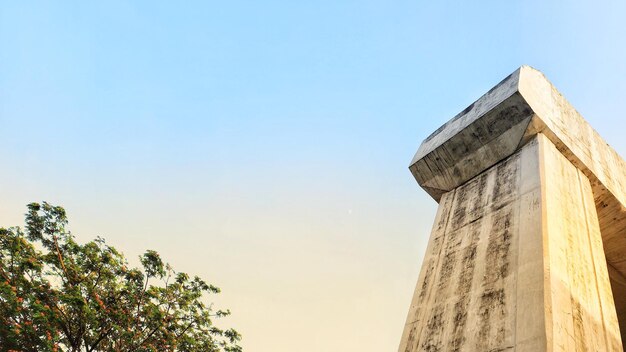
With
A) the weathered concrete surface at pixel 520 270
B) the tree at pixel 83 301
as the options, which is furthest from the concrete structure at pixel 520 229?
the tree at pixel 83 301

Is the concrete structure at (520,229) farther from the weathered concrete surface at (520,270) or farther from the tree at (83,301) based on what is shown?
the tree at (83,301)

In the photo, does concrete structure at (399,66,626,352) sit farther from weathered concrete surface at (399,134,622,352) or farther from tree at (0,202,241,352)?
tree at (0,202,241,352)

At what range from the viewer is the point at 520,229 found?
22.0 feet

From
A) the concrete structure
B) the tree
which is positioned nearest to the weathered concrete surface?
the concrete structure

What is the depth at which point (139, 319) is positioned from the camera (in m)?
11.7

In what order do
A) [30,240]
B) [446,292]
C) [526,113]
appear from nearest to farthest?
[446,292] < [526,113] < [30,240]

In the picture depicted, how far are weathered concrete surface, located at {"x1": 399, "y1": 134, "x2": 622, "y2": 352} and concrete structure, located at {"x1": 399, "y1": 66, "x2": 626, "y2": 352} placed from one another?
21 mm

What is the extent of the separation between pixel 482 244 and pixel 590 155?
4.90 metres

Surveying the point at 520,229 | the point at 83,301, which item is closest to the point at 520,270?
the point at 520,229

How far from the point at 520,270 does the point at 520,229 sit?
39.1 inches

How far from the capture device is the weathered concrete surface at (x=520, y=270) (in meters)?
5.27

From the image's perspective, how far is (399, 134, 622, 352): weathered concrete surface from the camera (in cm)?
527

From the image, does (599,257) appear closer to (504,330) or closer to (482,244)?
(482,244)

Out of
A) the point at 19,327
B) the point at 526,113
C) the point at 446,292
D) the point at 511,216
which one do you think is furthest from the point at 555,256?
the point at 19,327
